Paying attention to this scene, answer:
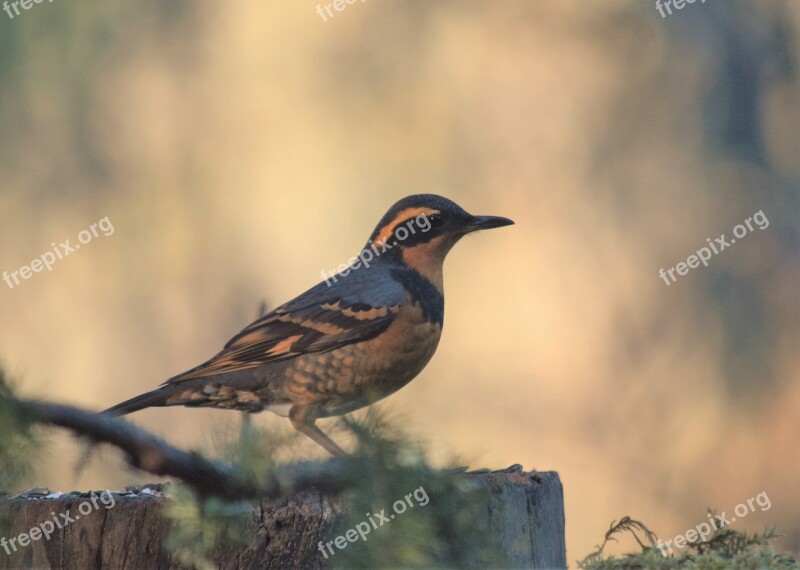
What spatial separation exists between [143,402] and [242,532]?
1619mm

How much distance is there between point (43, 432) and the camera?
2.15 meters

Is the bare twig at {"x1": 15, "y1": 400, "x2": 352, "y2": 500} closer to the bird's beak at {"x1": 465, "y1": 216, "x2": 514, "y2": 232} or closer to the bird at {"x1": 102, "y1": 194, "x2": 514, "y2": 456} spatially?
the bird at {"x1": 102, "y1": 194, "x2": 514, "y2": 456}

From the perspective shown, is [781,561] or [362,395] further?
[362,395]

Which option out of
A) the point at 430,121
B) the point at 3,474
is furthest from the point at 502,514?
the point at 430,121

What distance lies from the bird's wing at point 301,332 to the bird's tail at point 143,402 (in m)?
0.07

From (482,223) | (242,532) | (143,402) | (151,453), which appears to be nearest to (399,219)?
(482,223)

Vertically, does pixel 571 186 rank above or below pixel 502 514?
above

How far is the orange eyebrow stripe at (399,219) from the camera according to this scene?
16.9 feet

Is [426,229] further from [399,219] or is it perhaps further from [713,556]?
[713,556]

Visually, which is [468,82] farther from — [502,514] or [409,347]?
[502,514]

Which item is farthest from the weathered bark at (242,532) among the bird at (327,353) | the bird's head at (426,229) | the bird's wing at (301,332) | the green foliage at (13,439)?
the bird's head at (426,229)

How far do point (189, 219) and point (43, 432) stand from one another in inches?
313

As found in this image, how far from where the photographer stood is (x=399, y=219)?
Result: 5.21 meters

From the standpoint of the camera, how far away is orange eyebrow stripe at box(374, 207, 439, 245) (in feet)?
16.9
